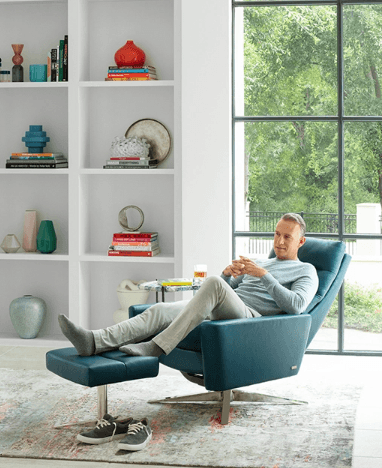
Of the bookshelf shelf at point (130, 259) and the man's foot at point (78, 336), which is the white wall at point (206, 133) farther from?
the man's foot at point (78, 336)

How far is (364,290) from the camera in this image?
4867mm

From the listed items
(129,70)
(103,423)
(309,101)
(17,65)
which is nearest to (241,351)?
(103,423)

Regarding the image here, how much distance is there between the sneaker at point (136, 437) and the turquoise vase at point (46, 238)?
2123 mm

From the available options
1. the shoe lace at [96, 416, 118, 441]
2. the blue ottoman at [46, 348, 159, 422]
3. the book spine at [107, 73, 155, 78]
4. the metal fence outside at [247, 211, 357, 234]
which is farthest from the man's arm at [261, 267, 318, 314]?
the book spine at [107, 73, 155, 78]

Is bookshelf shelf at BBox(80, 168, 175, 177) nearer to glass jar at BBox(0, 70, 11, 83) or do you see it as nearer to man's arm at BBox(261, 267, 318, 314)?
glass jar at BBox(0, 70, 11, 83)

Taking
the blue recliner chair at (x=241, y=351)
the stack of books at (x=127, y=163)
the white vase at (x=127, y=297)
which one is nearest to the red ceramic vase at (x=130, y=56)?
the stack of books at (x=127, y=163)

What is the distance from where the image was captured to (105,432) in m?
3.13

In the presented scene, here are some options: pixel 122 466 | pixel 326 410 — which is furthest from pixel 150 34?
pixel 122 466

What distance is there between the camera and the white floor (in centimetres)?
290

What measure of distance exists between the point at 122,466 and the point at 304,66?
118 inches

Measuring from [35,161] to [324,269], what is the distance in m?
2.21

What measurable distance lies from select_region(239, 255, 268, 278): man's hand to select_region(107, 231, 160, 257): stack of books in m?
1.38

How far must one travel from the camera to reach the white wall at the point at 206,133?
4680 millimetres

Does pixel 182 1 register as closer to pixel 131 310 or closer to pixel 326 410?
pixel 131 310
